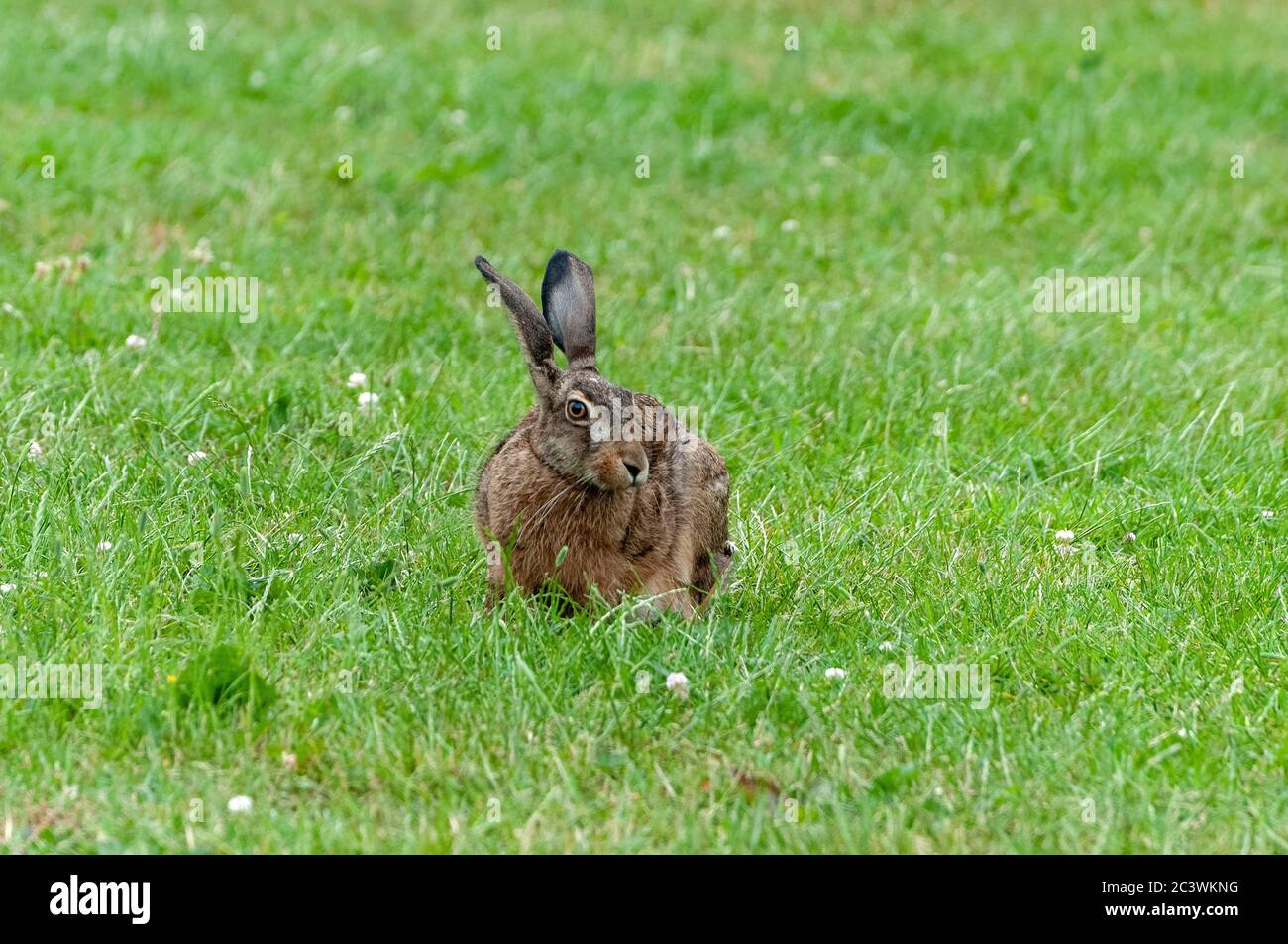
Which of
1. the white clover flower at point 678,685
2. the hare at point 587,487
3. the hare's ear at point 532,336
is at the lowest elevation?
the white clover flower at point 678,685

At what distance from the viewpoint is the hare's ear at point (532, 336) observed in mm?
5273

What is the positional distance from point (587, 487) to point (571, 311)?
61cm

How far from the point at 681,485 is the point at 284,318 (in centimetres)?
300

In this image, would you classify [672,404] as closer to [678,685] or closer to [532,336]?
[532,336]

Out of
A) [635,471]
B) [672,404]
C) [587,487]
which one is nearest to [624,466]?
[635,471]

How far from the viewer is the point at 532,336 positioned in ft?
17.4

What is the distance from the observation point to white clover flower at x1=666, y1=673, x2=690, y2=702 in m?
4.73

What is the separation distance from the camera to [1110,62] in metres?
12.5

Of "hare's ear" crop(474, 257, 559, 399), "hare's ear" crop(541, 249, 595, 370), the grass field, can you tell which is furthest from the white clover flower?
"hare's ear" crop(541, 249, 595, 370)

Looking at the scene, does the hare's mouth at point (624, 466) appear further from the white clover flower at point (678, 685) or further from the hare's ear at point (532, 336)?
the white clover flower at point (678, 685)

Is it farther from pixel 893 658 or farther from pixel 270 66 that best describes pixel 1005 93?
pixel 893 658

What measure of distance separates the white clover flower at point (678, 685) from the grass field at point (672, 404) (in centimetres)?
3

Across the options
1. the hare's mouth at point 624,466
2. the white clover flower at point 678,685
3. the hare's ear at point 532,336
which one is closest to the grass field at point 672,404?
the white clover flower at point 678,685

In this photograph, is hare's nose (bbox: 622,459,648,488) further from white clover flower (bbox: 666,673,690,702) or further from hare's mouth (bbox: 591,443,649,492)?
white clover flower (bbox: 666,673,690,702)
